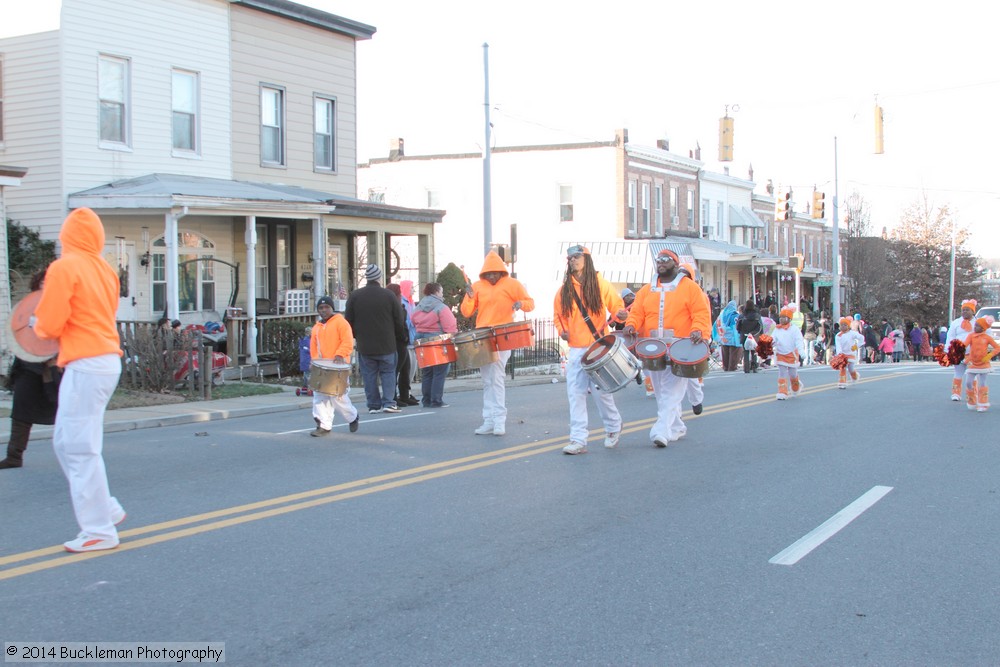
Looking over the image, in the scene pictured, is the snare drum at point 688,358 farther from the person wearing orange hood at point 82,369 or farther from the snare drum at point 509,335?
the person wearing orange hood at point 82,369

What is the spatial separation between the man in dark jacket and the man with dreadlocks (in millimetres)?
3785

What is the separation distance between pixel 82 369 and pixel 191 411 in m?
7.99

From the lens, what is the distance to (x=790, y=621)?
16.2 feet

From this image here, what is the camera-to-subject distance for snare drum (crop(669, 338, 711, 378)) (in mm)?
9742

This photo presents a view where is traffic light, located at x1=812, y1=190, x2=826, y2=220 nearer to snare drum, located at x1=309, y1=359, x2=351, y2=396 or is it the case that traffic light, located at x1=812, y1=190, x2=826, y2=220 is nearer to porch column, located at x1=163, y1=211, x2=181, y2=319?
porch column, located at x1=163, y1=211, x2=181, y2=319

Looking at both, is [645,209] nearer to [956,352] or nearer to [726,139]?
[726,139]

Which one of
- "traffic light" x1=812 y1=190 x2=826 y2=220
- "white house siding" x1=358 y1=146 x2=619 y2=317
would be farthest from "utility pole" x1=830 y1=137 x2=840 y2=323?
"white house siding" x1=358 y1=146 x2=619 y2=317

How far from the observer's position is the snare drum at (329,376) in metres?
10.8

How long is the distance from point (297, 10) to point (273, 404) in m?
11.6

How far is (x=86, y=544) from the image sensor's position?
6.02 metres

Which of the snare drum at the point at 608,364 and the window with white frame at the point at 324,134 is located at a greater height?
the window with white frame at the point at 324,134

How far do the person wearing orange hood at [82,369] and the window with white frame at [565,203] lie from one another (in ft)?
118

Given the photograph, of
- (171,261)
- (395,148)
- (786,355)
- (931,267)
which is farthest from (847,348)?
(931,267)

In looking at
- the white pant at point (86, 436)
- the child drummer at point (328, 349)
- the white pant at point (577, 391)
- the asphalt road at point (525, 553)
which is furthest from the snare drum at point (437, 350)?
the white pant at point (86, 436)
